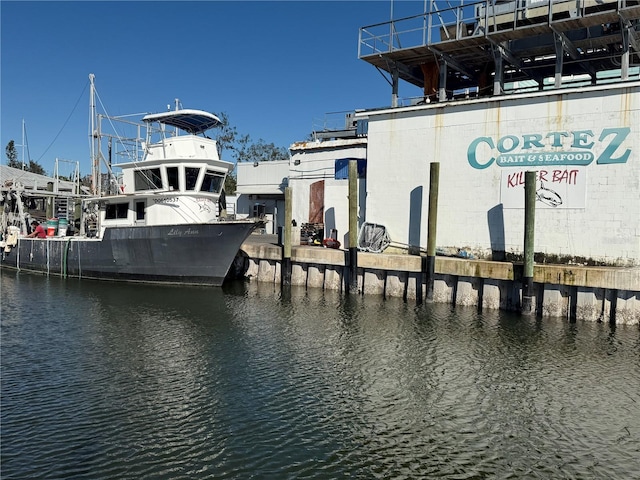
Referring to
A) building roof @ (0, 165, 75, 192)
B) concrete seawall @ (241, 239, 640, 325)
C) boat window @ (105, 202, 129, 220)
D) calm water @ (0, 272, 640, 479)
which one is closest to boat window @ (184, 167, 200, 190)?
boat window @ (105, 202, 129, 220)

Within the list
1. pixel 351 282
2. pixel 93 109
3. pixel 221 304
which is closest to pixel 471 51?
pixel 351 282

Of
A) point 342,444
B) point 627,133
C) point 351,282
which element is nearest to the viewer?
point 342,444

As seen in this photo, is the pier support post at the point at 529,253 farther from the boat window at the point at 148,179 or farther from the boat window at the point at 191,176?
the boat window at the point at 148,179

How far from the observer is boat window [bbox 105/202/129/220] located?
21.6 meters

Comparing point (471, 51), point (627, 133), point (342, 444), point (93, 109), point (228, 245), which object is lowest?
point (342, 444)

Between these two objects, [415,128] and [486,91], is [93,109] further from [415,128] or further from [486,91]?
[486,91]

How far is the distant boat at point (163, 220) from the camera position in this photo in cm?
1952

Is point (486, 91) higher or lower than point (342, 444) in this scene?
higher

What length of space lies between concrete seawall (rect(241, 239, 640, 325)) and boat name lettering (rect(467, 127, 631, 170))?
11.8ft

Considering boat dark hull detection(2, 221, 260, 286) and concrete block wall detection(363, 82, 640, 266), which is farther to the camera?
boat dark hull detection(2, 221, 260, 286)

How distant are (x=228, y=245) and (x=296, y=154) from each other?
31.2ft

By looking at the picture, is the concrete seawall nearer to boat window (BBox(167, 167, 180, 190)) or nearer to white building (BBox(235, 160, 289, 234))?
boat window (BBox(167, 167, 180, 190))

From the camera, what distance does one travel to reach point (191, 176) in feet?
67.1

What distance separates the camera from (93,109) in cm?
2283
